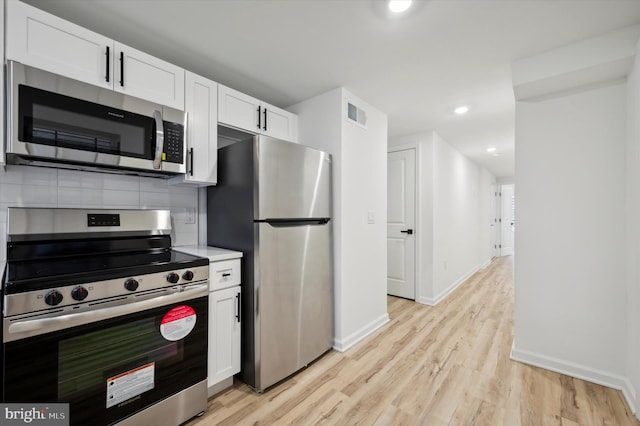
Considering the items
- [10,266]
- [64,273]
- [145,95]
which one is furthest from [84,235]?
[145,95]

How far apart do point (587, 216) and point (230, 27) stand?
281 centimetres

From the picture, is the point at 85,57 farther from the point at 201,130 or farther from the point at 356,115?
the point at 356,115

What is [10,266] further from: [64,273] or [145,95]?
[145,95]

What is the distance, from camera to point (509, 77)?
2.28 m

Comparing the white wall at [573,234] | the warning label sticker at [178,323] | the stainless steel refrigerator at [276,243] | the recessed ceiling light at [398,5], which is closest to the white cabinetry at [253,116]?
the stainless steel refrigerator at [276,243]

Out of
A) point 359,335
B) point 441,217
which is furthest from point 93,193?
point 441,217

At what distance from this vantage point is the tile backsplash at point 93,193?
5.06 feet

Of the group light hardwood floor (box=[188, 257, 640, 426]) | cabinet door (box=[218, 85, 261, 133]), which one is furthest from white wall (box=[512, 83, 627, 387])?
cabinet door (box=[218, 85, 261, 133])

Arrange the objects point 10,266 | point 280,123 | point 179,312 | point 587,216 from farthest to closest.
Answer: point 280,123, point 587,216, point 179,312, point 10,266

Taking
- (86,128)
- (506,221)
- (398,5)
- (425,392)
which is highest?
(398,5)

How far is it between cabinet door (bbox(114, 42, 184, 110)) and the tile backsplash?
60 cm

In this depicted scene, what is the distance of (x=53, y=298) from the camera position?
113 cm

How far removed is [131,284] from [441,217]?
Result: 375cm

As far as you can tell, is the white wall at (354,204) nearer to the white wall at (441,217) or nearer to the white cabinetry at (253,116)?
the white cabinetry at (253,116)
